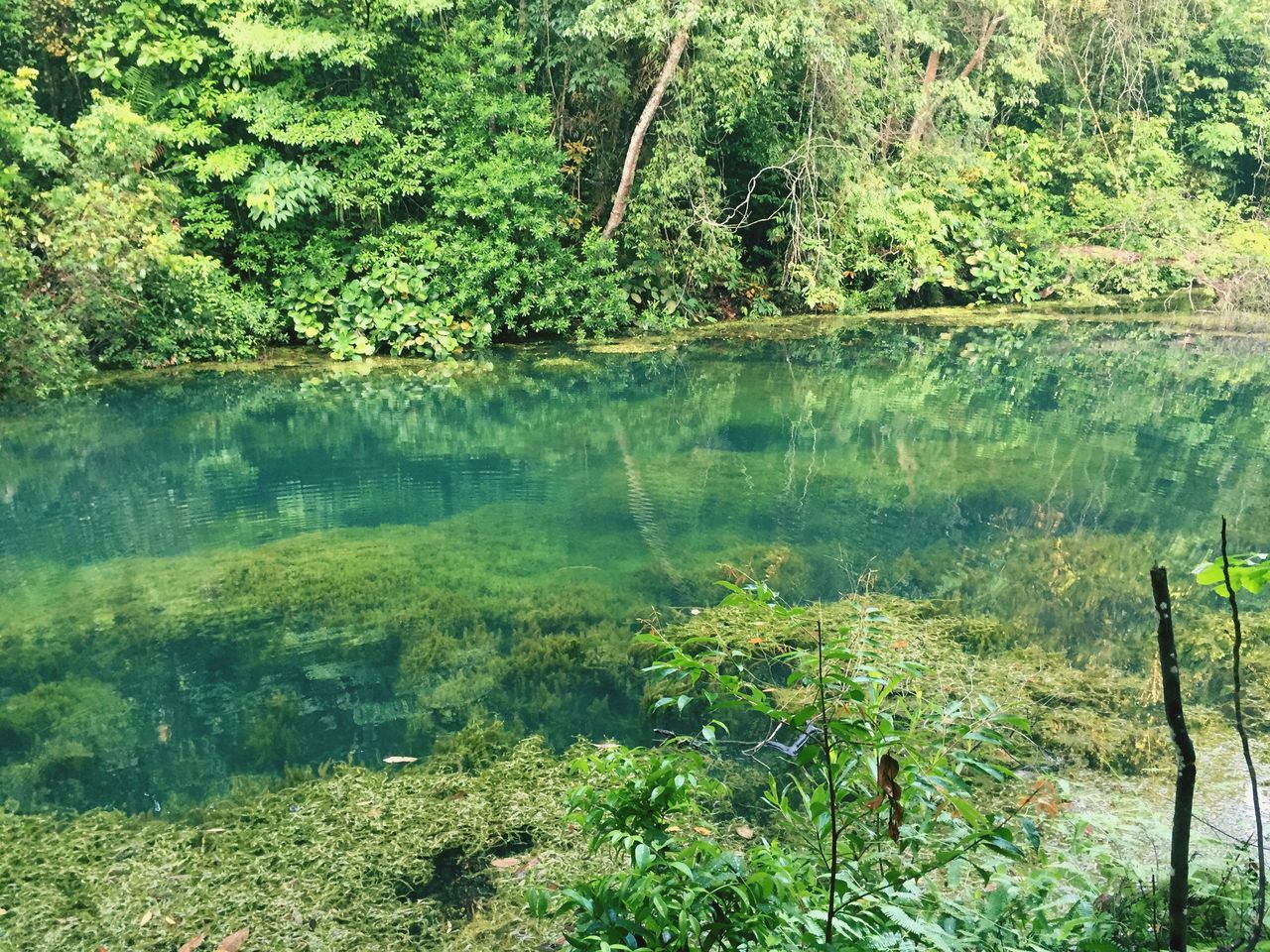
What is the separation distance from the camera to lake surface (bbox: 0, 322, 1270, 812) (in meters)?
4.07

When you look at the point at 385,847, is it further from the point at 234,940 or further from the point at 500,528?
the point at 500,528

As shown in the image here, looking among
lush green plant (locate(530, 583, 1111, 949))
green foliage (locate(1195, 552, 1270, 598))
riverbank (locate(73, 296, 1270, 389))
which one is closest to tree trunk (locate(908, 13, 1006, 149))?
riverbank (locate(73, 296, 1270, 389))

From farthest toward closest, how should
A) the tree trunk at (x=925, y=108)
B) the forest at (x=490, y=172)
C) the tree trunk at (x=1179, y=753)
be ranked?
1. the tree trunk at (x=925, y=108)
2. the forest at (x=490, y=172)
3. the tree trunk at (x=1179, y=753)

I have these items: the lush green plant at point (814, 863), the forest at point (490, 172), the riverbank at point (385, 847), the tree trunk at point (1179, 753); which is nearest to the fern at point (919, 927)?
the lush green plant at point (814, 863)

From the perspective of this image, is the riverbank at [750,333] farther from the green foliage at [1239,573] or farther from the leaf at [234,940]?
the green foliage at [1239,573]

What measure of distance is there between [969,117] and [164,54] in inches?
435

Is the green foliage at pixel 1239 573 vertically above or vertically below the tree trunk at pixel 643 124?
below

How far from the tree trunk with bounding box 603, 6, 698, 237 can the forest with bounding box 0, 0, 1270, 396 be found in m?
0.05

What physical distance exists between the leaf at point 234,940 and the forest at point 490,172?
22.7ft

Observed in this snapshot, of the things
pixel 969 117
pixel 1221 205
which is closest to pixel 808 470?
pixel 969 117

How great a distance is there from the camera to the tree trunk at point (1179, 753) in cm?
101

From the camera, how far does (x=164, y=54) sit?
10195 mm

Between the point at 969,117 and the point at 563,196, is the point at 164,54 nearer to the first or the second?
the point at 563,196

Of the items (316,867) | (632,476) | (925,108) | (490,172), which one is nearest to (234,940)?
(316,867)
